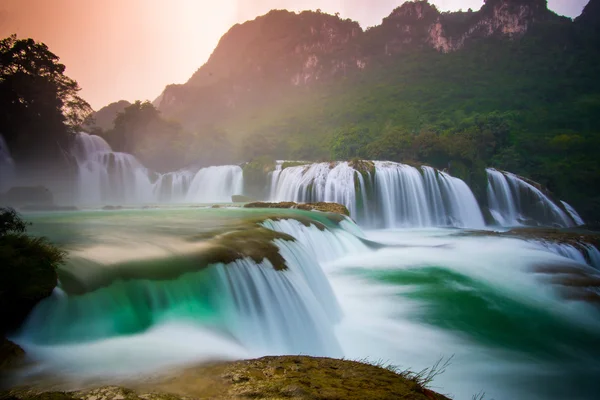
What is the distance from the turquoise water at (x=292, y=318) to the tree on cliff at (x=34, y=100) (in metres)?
12.0

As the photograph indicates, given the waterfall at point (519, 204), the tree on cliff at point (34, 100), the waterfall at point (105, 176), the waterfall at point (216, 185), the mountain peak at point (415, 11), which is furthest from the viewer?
the mountain peak at point (415, 11)

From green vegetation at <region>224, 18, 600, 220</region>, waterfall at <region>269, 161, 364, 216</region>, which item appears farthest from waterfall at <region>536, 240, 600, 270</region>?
green vegetation at <region>224, 18, 600, 220</region>

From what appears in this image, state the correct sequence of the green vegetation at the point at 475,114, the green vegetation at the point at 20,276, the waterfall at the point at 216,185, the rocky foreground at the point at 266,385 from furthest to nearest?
1. the waterfall at the point at 216,185
2. the green vegetation at the point at 475,114
3. the green vegetation at the point at 20,276
4. the rocky foreground at the point at 266,385

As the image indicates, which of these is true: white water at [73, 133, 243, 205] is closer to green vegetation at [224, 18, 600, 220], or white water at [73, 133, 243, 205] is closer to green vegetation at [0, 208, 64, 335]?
green vegetation at [224, 18, 600, 220]

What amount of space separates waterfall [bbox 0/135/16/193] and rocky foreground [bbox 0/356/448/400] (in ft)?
63.2

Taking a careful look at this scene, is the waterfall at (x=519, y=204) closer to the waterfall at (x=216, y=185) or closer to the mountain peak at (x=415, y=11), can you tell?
the waterfall at (x=216, y=185)

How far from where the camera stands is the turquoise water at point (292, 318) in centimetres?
352

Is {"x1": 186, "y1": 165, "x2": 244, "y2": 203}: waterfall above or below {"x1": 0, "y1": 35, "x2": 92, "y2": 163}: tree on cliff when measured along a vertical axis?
below

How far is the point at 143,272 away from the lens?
4.93 meters

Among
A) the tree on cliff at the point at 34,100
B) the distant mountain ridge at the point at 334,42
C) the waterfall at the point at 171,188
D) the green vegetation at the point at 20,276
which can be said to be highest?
the distant mountain ridge at the point at 334,42

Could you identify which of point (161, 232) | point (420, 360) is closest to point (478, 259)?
point (420, 360)

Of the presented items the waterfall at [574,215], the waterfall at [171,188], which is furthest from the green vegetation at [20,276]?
the waterfall at [171,188]

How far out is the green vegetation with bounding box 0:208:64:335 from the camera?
330 cm

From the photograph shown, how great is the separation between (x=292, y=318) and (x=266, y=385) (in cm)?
267
